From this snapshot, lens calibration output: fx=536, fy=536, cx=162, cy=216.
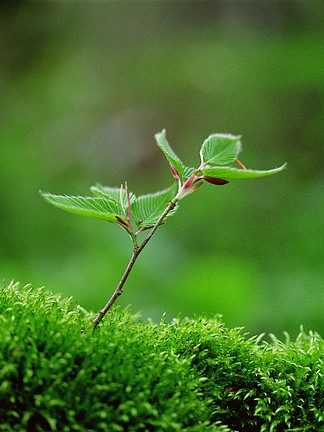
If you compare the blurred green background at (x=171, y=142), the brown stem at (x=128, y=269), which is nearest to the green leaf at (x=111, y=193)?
the brown stem at (x=128, y=269)

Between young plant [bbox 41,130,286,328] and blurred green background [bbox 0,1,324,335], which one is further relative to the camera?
blurred green background [bbox 0,1,324,335]

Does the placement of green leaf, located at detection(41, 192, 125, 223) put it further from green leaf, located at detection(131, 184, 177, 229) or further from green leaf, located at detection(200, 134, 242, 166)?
green leaf, located at detection(200, 134, 242, 166)

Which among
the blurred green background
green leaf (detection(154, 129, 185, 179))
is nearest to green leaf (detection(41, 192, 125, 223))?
green leaf (detection(154, 129, 185, 179))

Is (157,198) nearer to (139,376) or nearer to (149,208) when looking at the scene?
(149,208)

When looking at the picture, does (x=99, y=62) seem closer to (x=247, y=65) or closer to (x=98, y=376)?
(x=247, y=65)

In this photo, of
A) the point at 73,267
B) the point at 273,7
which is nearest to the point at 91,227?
the point at 73,267

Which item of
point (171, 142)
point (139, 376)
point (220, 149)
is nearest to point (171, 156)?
point (220, 149)
